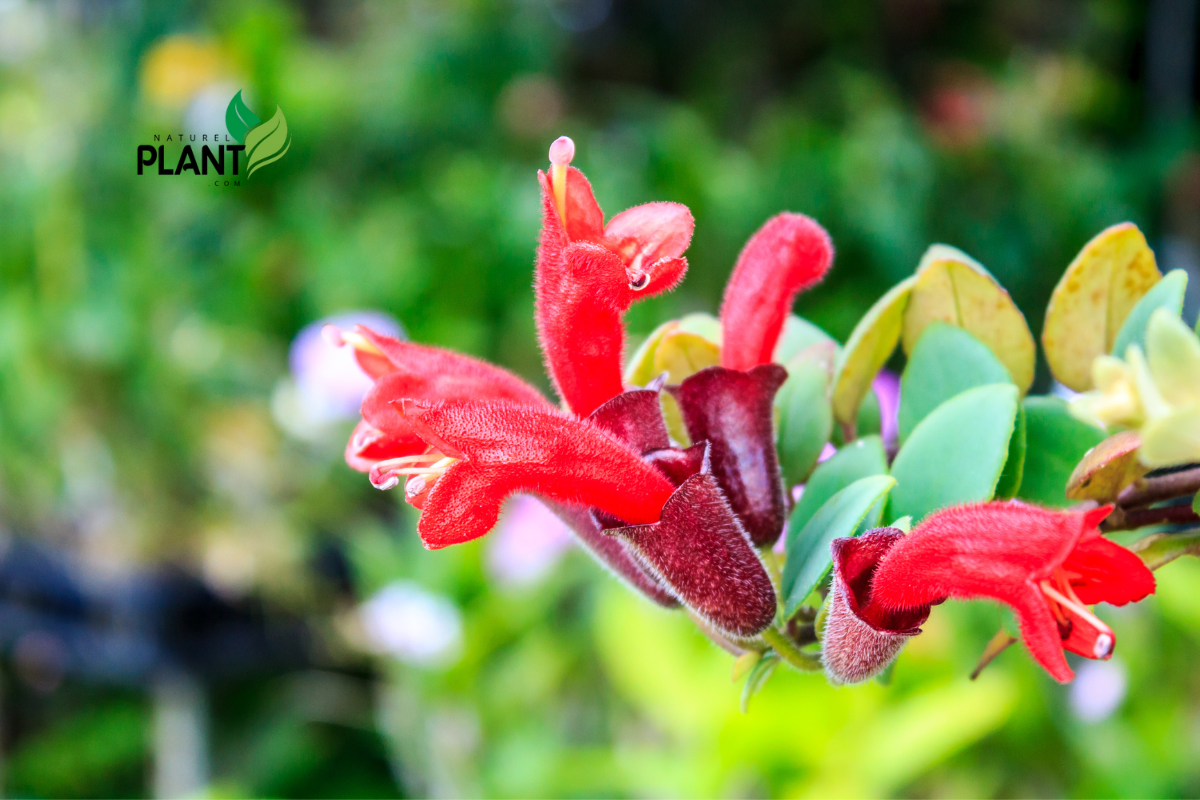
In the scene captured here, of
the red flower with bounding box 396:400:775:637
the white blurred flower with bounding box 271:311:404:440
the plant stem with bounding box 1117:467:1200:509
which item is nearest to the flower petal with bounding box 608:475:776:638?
the red flower with bounding box 396:400:775:637

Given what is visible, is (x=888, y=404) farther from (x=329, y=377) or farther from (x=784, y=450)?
(x=329, y=377)

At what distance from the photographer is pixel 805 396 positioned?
271mm

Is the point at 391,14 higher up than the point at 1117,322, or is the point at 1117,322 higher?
the point at 391,14

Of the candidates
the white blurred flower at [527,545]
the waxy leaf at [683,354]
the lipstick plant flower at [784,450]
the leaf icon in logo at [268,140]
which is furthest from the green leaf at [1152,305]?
the leaf icon in logo at [268,140]

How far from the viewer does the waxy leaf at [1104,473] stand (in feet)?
0.69

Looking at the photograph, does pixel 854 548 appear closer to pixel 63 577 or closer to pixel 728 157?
pixel 63 577

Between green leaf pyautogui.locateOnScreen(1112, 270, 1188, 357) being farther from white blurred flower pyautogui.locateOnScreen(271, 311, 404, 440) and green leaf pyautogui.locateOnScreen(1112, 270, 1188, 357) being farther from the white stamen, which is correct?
white blurred flower pyautogui.locateOnScreen(271, 311, 404, 440)

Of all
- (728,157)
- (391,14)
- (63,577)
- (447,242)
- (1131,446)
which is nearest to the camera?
(1131,446)

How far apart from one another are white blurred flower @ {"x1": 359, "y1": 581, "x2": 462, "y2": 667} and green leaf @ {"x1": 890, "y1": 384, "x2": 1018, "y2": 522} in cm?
77

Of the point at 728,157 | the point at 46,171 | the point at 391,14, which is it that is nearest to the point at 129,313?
the point at 46,171

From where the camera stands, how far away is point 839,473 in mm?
249

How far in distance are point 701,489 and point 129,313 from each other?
3.95 ft

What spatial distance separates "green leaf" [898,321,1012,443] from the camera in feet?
0.85

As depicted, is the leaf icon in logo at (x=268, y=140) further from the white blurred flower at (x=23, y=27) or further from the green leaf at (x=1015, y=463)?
the green leaf at (x=1015, y=463)
